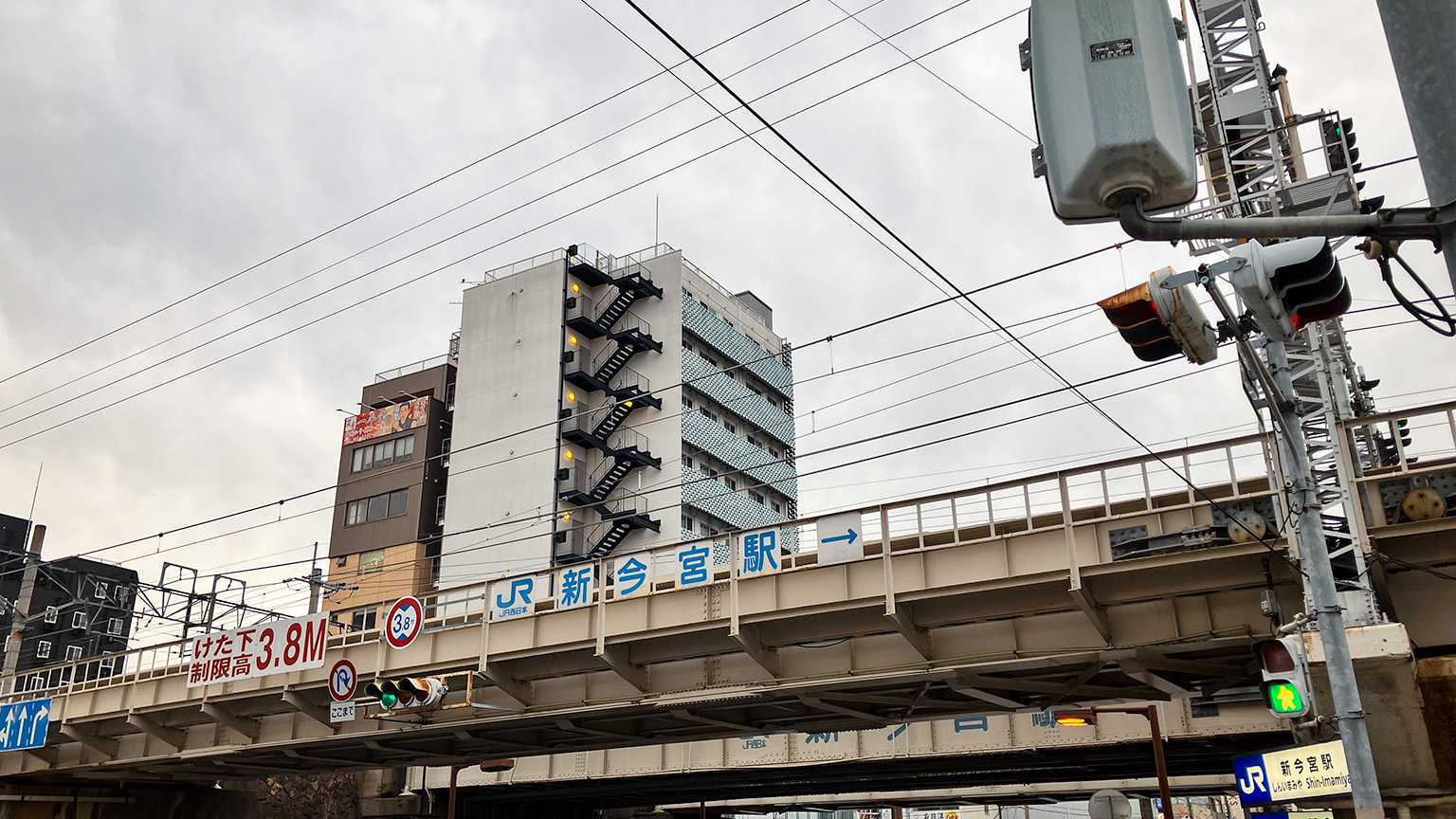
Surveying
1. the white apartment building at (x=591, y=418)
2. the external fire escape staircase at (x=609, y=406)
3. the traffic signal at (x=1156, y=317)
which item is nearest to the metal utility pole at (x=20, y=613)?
the white apartment building at (x=591, y=418)

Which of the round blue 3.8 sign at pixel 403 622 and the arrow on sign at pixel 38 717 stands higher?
the round blue 3.8 sign at pixel 403 622

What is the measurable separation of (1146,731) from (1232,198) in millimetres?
15785

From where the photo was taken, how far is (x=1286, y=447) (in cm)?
1127

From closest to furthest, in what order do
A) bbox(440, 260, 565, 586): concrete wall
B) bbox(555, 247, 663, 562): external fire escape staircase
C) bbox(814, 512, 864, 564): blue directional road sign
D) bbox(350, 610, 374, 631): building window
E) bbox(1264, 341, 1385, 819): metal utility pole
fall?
1. bbox(1264, 341, 1385, 819): metal utility pole
2. bbox(814, 512, 864, 564): blue directional road sign
3. bbox(350, 610, 374, 631): building window
4. bbox(555, 247, 663, 562): external fire escape staircase
5. bbox(440, 260, 565, 586): concrete wall

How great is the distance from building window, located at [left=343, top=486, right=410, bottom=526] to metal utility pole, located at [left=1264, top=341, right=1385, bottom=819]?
73.2m

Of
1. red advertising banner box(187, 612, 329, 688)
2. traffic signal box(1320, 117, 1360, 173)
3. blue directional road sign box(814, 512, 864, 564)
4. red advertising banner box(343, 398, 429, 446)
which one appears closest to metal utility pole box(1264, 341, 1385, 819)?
blue directional road sign box(814, 512, 864, 564)

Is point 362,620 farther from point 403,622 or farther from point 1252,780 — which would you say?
point 1252,780

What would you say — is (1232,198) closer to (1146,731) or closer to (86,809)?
(1146,731)

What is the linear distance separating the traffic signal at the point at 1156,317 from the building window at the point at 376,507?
251 ft

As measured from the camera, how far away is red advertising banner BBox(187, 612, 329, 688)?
2794 centimetres

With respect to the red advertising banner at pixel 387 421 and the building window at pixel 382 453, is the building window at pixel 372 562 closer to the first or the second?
the building window at pixel 382 453

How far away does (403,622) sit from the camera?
26.5m

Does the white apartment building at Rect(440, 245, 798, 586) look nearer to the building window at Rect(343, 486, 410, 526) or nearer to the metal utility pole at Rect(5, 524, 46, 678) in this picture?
the building window at Rect(343, 486, 410, 526)

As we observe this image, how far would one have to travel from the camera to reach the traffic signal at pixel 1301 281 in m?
4.68
